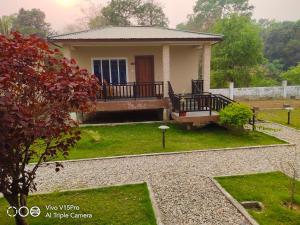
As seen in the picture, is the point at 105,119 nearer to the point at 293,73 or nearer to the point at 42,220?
the point at 42,220

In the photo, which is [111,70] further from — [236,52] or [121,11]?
[121,11]

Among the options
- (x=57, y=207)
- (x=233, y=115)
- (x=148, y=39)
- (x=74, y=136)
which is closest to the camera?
(x=74, y=136)

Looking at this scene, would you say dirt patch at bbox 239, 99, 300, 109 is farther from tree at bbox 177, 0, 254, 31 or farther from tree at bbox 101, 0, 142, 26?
tree at bbox 177, 0, 254, 31

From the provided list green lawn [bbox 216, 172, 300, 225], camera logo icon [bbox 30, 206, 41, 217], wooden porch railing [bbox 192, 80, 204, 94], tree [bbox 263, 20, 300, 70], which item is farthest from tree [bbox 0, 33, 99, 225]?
tree [bbox 263, 20, 300, 70]

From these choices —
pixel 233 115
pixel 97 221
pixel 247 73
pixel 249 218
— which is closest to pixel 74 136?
pixel 97 221

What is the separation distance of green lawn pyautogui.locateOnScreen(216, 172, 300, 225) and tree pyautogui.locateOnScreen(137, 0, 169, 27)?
118 ft

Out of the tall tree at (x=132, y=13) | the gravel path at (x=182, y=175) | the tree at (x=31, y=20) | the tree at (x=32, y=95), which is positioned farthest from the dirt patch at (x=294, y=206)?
the tree at (x=31, y=20)

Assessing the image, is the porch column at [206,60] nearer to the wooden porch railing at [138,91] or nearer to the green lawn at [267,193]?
the wooden porch railing at [138,91]

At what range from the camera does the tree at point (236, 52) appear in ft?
82.4

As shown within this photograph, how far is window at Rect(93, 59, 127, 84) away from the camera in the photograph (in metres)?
14.4

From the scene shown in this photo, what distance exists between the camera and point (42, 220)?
179 inches

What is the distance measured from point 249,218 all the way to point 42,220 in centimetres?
372

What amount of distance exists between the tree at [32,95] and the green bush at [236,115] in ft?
24.5

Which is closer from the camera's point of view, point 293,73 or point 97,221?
point 97,221
